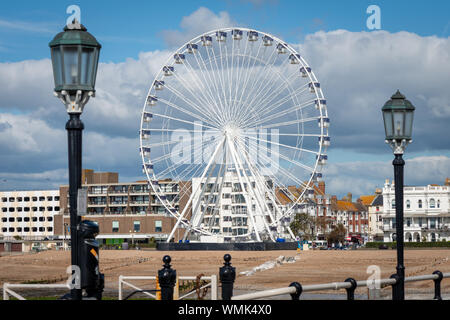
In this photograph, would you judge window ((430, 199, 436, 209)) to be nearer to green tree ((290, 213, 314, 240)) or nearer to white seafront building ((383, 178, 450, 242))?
white seafront building ((383, 178, 450, 242))

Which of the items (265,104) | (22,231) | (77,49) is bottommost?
(22,231)

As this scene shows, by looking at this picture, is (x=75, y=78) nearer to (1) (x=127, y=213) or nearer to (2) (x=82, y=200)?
(2) (x=82, y=200)

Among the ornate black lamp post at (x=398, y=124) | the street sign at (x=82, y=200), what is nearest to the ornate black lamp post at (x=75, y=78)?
the street sign at (x=82, y=200)

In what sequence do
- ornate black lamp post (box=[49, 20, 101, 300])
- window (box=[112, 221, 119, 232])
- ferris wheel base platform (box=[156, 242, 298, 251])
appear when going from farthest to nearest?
window (box=[112, 221, 119, 232]) → ferris wheel base platform (box=[156, 242, 298, 251]) → ornate black lamp post (box=[49, 20, 101, 300])

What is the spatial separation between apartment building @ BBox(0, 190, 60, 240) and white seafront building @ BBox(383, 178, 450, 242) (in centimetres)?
7008

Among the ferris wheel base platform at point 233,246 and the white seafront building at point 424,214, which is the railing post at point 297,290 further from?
the white seafront building at point 424,214

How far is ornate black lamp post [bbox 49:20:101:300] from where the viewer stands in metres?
9.77

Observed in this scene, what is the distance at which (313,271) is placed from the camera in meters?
46.0

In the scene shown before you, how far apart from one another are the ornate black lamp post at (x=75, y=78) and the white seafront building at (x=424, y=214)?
122m

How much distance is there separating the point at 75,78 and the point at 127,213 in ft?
444

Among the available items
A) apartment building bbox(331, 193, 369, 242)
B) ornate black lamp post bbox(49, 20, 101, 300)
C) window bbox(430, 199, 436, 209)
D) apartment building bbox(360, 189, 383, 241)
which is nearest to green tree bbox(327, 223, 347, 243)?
window bbox(430, 199, 436, 209)
